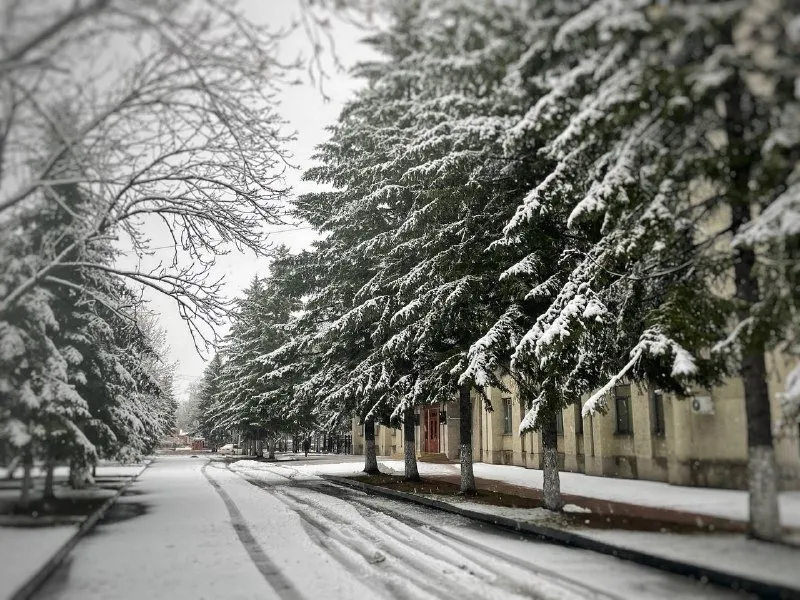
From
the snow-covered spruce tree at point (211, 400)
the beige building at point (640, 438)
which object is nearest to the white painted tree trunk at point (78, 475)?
the beige building at point (640, 438)

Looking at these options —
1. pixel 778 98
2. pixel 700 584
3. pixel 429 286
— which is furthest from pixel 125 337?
pixel 778 98

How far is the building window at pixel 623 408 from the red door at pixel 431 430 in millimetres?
16756

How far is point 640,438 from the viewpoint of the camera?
822 inches

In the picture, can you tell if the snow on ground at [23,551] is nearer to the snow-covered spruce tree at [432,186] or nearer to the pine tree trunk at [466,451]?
the snow-covered spruce tree at [432,186]

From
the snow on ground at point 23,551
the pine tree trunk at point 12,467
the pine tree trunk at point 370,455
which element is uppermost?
the pine tree trunk at point 12,467

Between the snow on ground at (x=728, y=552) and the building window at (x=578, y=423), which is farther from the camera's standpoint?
the building window at (x=578, y=423)

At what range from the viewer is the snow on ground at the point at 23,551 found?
6.77 m

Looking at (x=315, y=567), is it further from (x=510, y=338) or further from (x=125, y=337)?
(x=125, y=337)

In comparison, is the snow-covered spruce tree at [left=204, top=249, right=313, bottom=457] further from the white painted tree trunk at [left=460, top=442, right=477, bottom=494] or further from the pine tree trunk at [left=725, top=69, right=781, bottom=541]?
the pine tree trunk at [left=725, top=69, right=781, bottom=541]

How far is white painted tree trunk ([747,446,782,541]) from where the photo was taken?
736cm

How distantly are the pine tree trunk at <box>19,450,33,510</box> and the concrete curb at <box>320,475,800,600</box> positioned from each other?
8.27m

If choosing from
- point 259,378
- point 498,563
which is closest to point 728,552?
point 498,563

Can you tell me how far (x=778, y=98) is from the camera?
6.31 m

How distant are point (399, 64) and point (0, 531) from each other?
8646 mm
